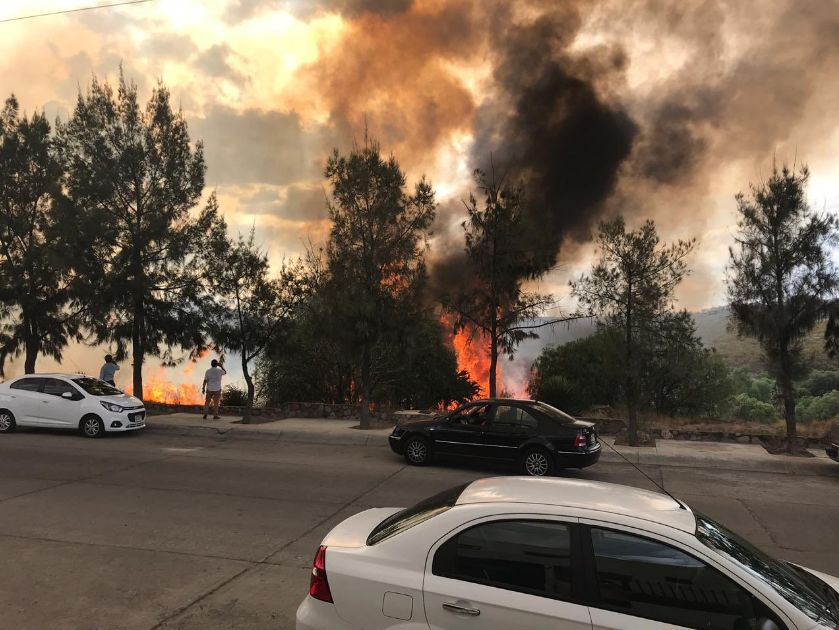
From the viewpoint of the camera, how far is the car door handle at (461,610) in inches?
102

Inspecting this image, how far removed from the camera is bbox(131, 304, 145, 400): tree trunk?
56.9 feet

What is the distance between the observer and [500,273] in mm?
15133

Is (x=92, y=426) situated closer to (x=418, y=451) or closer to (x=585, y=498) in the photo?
(x=418, y=451)

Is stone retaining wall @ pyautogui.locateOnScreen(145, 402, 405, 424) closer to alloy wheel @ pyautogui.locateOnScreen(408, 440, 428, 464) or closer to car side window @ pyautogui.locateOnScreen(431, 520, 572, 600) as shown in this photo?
alloy wheel @ pyautogui.locateOnScreen(408, 440, 428, 464)

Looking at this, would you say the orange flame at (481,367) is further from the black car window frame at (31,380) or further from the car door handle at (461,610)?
the car door handle at (461,610)

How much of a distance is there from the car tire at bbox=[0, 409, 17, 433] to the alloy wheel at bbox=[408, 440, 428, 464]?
9.93 metres

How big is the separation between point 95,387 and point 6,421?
2.17m

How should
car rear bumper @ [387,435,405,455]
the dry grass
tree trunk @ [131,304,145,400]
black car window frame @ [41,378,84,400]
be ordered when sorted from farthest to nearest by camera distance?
1. tree trunk @ [131,304,145,400]
2. the dry grass
3. black car window frame @ [41,378,84,400]
4. car rear bumper @ [387,435,405,455]

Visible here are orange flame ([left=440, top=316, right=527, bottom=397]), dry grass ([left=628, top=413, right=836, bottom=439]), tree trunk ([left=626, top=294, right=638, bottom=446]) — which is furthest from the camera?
orange flame ([left=440, top=316, right=527, bottom=397])

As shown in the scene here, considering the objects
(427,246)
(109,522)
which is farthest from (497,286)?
(109,522)

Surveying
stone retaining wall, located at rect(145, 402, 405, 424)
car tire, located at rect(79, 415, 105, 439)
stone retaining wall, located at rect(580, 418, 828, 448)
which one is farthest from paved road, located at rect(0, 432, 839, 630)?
stone retaining wall, located at rect(145, 402, 405, 424)

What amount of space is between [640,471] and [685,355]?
4.50 m

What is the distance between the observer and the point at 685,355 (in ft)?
45.5

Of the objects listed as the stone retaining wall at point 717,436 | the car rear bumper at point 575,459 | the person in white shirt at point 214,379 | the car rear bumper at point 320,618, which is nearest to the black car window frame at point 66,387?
the person in white shirt at point 214,379
